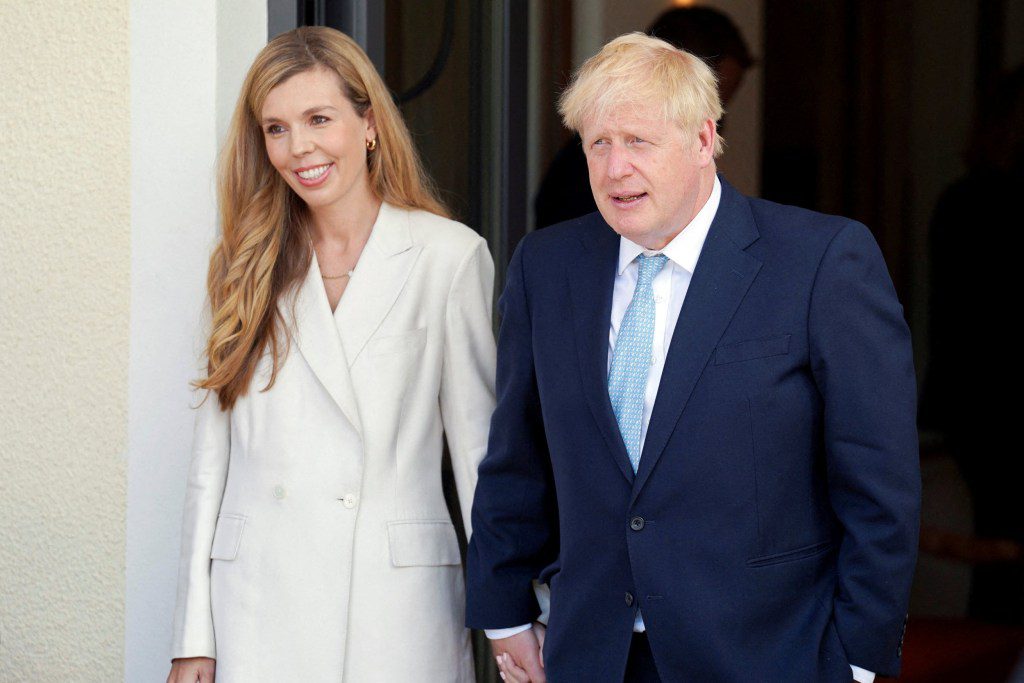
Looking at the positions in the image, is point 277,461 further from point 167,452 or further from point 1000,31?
point 1000,31

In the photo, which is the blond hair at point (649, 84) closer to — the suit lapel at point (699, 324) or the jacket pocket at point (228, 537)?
the suit lapel at point (699, 324)

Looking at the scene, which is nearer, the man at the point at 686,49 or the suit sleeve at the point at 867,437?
the suit sleeve at the point at 867,437

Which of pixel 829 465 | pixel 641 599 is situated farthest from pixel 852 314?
pixel 641 599

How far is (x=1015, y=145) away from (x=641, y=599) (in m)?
1.78

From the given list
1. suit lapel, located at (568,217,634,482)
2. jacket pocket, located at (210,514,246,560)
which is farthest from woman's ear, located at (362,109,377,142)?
jacket pocket, located at (210,514,246,560)

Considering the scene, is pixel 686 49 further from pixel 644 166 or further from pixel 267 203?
pixel 644 166

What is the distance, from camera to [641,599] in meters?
1.99

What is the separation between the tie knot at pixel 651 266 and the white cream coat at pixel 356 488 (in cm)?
46

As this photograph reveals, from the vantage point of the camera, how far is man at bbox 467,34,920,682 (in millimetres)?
1933

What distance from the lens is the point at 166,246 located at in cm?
294

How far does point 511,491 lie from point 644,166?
64 centimetres

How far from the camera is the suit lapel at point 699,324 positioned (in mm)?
1973

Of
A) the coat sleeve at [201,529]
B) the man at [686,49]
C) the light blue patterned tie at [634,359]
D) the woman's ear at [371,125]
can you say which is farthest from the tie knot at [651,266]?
the man at [686,49]

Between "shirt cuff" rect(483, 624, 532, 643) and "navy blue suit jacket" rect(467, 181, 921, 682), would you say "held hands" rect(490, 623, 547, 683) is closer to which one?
"shirt cuff" rect(483, 624, 532, 643)
